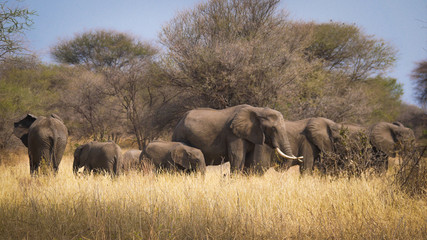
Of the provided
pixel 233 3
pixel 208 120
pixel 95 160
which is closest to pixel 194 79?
pixel 233 3

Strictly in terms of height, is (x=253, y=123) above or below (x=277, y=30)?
below

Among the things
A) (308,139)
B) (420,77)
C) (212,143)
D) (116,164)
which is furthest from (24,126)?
(420,77)

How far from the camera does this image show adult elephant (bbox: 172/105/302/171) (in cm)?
932

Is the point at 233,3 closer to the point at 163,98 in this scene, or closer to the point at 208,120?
the point at 163,98

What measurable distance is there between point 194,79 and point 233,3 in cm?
566

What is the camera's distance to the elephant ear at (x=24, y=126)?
29.6 feet

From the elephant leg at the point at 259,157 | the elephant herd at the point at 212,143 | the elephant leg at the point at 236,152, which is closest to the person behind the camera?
the elephant herd at the point at 212,143

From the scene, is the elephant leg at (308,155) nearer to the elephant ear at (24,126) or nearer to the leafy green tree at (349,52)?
the elephant ear at (24,126)

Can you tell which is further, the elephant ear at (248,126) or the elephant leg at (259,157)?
the elephant leg at (259,157)

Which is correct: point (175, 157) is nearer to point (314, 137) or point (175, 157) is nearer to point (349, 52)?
point (314, 137)

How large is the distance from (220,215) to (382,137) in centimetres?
849

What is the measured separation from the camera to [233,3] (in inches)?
769

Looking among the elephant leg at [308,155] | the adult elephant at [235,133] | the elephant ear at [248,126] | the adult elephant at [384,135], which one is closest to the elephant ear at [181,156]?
the adult elephant at [235,133]

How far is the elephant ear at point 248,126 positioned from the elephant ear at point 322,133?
70.9 inches
